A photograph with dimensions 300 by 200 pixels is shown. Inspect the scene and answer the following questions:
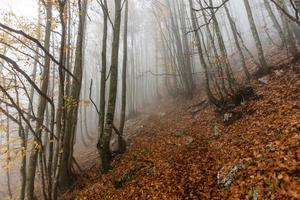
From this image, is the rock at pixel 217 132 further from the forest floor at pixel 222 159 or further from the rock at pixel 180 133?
the rock at pixel 180 133

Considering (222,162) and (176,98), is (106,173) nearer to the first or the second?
(222,162)

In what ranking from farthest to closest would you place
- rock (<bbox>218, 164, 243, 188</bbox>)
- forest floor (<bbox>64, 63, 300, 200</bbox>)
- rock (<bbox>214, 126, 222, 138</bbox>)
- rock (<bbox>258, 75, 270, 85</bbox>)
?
rock (<bbox>258, 75, 270, 85</bbox>), rock (<bbox>214, 126, 222, 138</bbox>), rock (<bbox>218, 164, 243, 188</bbox>), forest floor (<bbox>64, 63, 300, 200</bbox>)

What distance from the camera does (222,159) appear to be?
21.2 ft

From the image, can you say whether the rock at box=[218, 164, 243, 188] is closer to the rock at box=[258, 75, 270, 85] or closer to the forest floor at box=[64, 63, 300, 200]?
the forest floor at box=[64, 63, 300, 200]

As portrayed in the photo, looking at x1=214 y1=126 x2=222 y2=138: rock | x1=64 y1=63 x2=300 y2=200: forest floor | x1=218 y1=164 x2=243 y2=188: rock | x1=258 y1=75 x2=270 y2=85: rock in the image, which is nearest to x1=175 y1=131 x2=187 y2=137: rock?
x1=64 y1=63 x2=300 y2=200: forest floor

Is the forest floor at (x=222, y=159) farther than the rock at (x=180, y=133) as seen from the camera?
No

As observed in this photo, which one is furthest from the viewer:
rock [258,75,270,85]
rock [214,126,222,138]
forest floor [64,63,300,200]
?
rock [258,75,270,85]

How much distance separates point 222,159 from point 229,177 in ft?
3.37

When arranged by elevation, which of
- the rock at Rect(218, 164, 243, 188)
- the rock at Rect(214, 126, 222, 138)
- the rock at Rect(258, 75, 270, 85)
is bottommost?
the rock at Rect(218, 164, 243, 188)

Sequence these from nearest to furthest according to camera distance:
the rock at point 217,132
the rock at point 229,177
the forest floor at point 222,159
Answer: the forest floor at point 222,159 < the rock at point 229,177 < the rock at point 217,132

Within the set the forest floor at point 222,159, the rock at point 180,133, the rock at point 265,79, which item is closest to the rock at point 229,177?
the forest floor at point 222,159

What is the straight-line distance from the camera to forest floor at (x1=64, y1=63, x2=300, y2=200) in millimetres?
4840

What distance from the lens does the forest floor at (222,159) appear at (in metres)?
4.84

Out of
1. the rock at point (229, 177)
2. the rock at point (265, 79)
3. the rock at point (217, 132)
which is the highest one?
the rock at point (265, 79)
